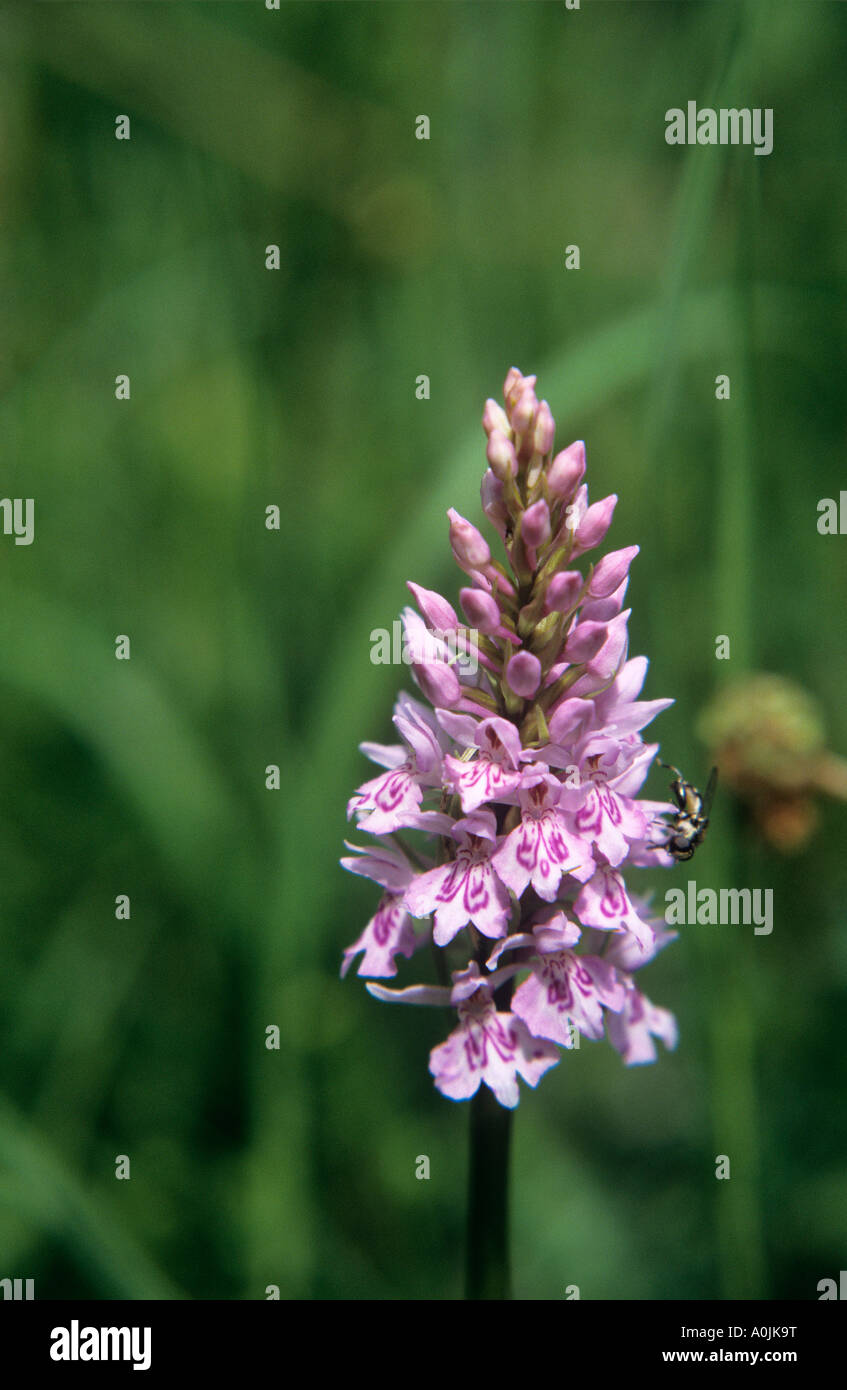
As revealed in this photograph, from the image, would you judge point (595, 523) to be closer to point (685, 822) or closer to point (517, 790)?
point (517, 790)

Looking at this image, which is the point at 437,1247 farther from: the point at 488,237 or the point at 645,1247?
the point at 488,237

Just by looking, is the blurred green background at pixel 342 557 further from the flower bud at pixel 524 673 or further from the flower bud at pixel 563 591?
the flower bud at pixel 524 673

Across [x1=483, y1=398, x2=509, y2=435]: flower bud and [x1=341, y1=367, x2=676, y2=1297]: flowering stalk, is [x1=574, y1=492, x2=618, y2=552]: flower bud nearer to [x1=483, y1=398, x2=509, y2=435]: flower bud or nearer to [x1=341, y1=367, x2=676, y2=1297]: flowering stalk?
[x1=341, y1=367, x2=676, y2=1297]: flowering stalk

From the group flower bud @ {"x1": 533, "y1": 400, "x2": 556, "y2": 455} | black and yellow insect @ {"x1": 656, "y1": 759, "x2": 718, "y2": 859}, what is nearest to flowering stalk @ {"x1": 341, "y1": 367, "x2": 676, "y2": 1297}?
flower bud @ {"x1": 533, "y1": 400, "x2": 556, "y2": 455}

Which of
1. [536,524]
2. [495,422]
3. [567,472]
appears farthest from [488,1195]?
[495,422]

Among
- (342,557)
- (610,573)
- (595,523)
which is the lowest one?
(610,573)
